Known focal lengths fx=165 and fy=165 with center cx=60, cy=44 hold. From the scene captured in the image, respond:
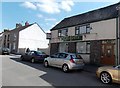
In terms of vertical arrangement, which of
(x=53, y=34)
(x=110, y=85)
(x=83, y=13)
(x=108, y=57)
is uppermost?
(x=83, y=13)

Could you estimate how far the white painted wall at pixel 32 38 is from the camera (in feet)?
133

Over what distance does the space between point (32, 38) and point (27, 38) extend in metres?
1.37

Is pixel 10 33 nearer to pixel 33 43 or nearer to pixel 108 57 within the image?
pixel 33 43

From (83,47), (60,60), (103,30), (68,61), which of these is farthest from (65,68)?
(83,47)

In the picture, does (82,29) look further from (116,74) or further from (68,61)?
(116,74)

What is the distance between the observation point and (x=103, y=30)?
675 inches

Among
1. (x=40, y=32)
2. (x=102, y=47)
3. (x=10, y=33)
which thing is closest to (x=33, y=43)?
(x=40, y=32)

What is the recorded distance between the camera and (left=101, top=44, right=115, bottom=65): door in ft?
53.1

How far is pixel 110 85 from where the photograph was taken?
29.1ft

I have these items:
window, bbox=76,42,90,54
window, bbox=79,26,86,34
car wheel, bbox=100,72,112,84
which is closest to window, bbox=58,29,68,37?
window, bbox=79,26,86,34

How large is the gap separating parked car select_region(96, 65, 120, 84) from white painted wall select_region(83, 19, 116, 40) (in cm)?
744

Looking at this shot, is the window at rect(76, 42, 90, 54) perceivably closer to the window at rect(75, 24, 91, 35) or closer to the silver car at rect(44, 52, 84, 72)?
the window at rect(75, 24, 91, 35)

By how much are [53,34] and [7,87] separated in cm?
1790

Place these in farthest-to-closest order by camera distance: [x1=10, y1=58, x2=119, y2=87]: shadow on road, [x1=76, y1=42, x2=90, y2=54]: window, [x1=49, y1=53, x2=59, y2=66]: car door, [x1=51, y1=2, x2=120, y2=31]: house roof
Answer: [x1=76, y1=42, x2=90, y2=54]: window
[x1=51, y1=2, x2=120, y2=31]: house roof
[x1=49, y1=53, x2=59, y2=66]: car door
[x1=10, y1=58, x2=119, y2=87]: shadow on road
